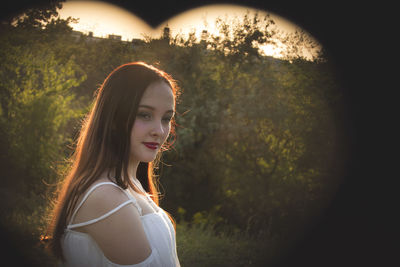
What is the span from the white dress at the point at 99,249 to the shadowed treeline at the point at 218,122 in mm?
3416

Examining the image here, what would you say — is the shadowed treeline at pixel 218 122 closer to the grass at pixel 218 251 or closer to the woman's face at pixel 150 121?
the grass at pixel 218 251

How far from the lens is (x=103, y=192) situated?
1.34m

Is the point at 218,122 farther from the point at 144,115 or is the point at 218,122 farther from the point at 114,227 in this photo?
the point at 114,227

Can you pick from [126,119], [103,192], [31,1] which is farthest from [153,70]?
[31,1]

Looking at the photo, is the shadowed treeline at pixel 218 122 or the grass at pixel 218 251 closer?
the grass at pixel 218 251

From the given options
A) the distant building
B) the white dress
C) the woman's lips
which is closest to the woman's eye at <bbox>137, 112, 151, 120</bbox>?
the woman's lips

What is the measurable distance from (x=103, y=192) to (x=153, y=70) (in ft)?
2.43

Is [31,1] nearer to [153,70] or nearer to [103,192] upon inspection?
[153,70]

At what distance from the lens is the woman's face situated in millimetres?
1649

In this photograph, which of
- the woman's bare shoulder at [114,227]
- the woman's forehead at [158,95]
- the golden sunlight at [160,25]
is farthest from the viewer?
the golden sunlight at [160,25]

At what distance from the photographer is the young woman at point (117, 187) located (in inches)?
52.7

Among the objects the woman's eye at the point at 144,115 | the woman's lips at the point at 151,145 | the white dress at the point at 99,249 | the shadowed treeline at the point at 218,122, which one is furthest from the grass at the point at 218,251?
the woman's eye at the point at 144,115

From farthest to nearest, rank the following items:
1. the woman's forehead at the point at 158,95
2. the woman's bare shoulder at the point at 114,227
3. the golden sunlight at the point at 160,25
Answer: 1. the golden sunlight at the point at 160,25
2. the woman's forehead at the point at 158,95
3. the woman's bare shoulder at the point at 114,227

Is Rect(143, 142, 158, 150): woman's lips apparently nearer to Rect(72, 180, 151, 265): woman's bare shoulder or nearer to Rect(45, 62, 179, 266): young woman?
Rect(45, 62, 179, 266): young woman
